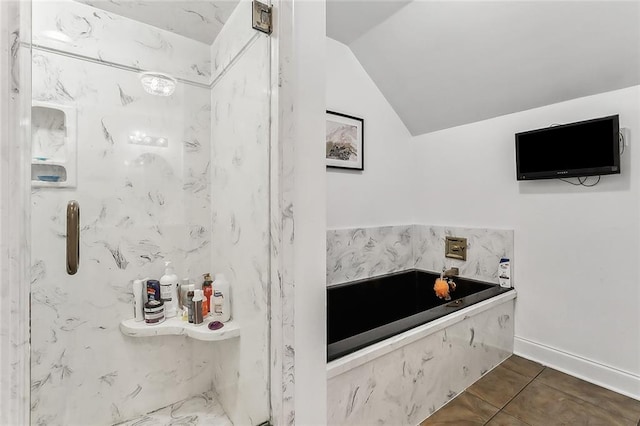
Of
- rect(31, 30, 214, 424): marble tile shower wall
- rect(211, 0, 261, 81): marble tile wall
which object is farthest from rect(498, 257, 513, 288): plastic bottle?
rect(211, 0, 261, 81): marble tile wall

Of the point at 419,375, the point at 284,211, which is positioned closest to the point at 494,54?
the point at 284,211

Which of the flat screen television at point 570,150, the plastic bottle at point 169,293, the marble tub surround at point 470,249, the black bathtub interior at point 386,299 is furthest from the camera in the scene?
the marble tub surround at point 470,249

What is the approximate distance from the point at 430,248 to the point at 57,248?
2.55 m

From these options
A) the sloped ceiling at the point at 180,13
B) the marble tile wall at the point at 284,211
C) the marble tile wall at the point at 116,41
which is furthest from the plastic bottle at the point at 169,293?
the sloped ceiling at the point at 180,13

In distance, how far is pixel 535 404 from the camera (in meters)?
1.59

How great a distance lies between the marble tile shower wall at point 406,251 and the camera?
7.39 ft

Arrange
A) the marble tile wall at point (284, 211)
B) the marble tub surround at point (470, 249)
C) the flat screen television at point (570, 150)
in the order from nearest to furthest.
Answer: the marble tile wall at point (284, 211)
the flat screen television at point (570, 150)
the marble tub surround at point (470, 249)

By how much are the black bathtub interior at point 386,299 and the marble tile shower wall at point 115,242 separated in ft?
3.09

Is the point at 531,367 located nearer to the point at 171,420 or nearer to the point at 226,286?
the point at 226,286

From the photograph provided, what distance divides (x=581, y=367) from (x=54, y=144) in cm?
308

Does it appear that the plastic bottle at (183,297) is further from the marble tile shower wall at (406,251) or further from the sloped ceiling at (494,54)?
the sloped ceiling at (494,54)

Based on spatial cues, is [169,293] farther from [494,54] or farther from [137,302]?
[494,54]

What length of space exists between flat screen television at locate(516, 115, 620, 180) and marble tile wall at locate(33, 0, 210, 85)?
210 centimetres

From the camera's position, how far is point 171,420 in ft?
4.76
